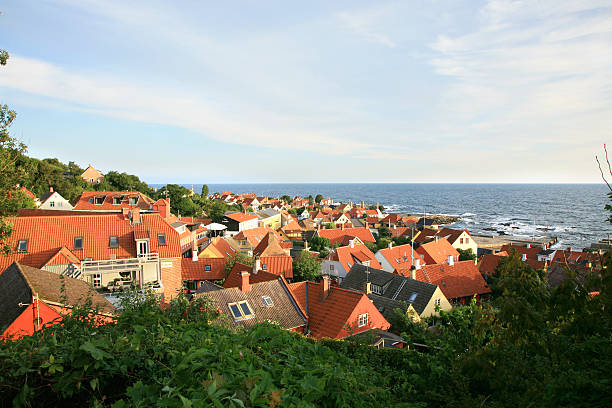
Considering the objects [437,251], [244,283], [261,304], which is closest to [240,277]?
[244,283]

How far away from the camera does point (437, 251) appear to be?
47062 mm

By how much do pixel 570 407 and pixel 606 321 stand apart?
2093 millimetres

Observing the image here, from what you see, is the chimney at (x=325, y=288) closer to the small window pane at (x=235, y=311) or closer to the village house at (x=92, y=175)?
the small window pane at (x=235, y=311)

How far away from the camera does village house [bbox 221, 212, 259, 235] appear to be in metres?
72.1

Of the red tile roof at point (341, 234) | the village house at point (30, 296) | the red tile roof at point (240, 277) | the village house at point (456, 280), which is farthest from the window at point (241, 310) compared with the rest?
the red tile roof at point (341, 234)

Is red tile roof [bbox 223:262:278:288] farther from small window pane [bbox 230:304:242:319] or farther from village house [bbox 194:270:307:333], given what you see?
small window pane [bbox 230:304:242:319]

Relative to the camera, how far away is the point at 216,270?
34.5m

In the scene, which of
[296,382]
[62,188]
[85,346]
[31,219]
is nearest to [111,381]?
[85,346]

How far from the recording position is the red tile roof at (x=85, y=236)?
22.8m

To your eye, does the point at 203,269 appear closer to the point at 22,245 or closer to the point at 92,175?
the point at 22,245

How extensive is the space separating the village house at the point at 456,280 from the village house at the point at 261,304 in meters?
16.0

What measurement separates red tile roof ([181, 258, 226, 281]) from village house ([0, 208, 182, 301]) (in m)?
8.12

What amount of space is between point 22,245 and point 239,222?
163 ft

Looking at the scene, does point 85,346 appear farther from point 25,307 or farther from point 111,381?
point 25,307
